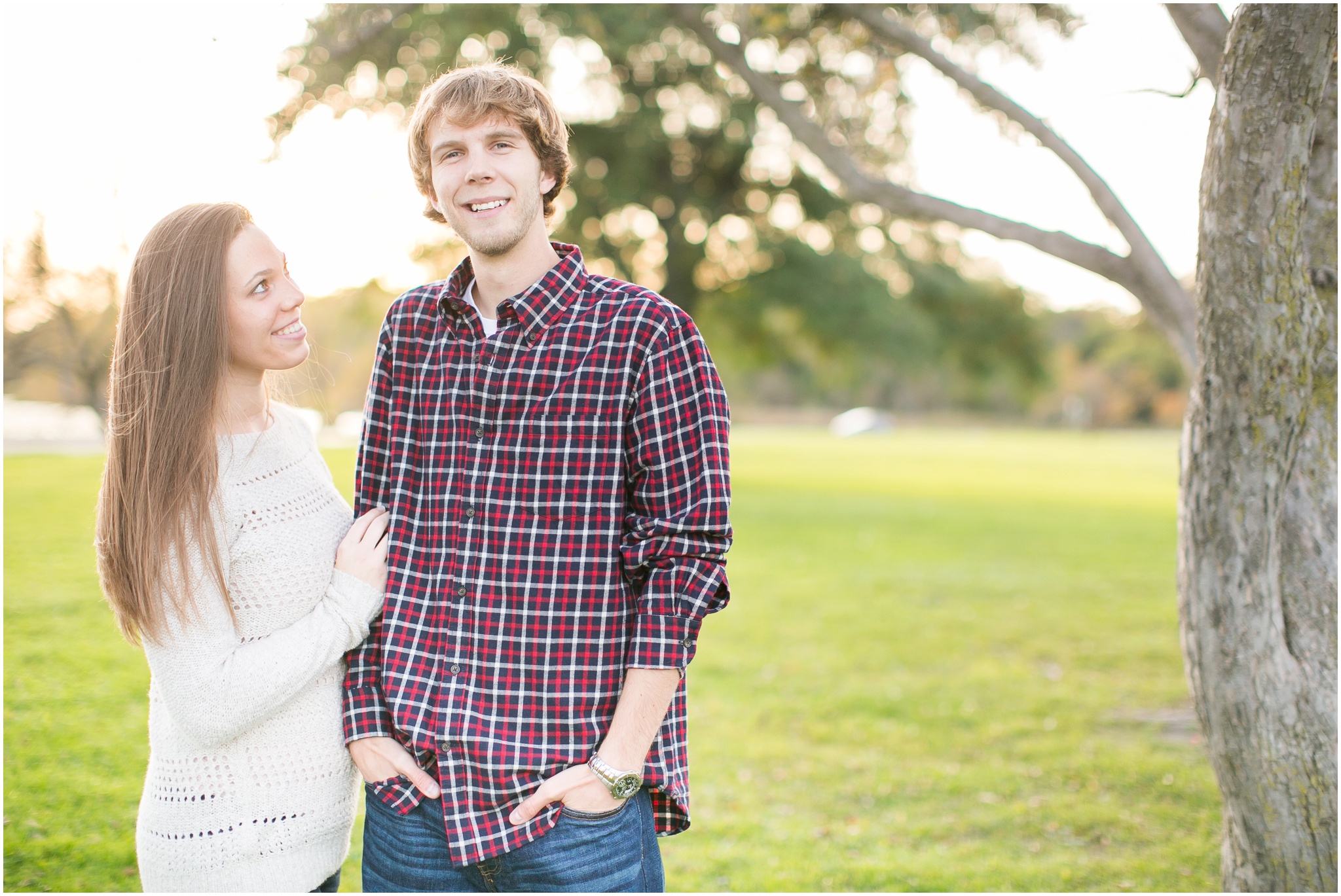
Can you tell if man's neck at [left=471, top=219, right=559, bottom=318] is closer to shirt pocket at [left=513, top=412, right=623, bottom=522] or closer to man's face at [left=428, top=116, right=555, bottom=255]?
man's face at [left=428, top=116, right=555, bottom=255]

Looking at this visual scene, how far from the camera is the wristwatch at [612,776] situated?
6.23ft

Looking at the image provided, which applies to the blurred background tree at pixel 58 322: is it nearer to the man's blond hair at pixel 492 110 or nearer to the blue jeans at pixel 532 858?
the man's blond hair at pixel 492 110

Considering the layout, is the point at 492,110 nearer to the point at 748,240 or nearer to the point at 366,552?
the point at 366,552

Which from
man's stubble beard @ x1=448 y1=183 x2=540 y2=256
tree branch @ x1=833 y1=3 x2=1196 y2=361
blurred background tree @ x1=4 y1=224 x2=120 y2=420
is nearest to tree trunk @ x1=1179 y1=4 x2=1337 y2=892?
tree branch @ x1=833 y1=3 x2=1196 y2=361

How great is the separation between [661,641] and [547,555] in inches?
11.8

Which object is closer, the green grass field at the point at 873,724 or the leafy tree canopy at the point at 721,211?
the green grass field at the point at 873,724

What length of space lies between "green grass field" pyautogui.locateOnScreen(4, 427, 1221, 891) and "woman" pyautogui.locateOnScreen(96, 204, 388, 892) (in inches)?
89.0

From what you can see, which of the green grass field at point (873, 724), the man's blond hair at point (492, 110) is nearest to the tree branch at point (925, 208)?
the green grass field at point (873, 724)

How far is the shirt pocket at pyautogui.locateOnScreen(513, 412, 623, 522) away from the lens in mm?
1985

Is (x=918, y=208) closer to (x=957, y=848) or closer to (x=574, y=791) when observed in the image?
(x=957, y=848)

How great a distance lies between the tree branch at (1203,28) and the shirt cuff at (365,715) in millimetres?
3370

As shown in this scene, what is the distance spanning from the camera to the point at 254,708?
6.21 ft

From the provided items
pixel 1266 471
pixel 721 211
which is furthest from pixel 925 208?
pixel 721 211

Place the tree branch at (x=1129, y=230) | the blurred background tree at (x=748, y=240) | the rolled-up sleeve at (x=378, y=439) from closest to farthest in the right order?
the rolled-up sleeve at (x=378, y=439)
the tree branch at (x=1129, y=230)
the blurred background tree at (x=748, y=240)
